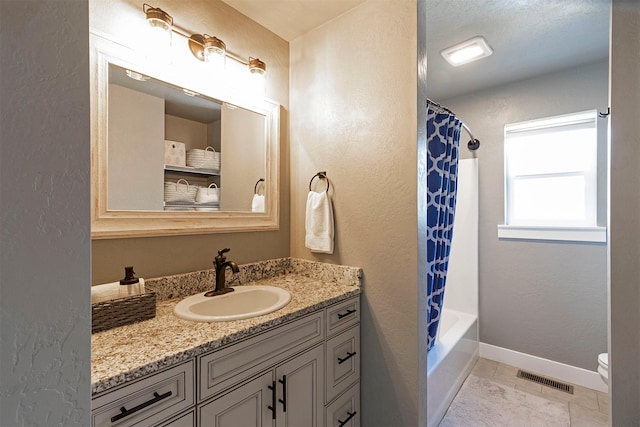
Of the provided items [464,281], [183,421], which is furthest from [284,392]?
[464,281]

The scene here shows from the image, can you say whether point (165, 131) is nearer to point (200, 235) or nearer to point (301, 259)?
point (200, 235)

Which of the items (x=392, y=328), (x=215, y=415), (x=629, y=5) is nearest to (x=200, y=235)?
(x=215, y=415)

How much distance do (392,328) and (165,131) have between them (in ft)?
4.91

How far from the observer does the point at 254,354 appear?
3.44 ft

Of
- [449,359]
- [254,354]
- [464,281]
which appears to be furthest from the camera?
[464,281]

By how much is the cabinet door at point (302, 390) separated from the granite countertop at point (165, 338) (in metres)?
0.20

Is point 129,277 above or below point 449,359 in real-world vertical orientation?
above

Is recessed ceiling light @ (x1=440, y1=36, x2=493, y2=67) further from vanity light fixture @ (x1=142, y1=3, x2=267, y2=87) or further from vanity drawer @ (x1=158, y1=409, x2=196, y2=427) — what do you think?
vanity drawer @ (x1=158, y1=409, x2=196, y2=427)

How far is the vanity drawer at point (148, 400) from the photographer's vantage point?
2.36 ft

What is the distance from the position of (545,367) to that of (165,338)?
2869 mm

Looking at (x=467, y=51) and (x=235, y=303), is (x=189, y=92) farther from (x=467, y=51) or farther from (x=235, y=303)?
(x=467, y=51)

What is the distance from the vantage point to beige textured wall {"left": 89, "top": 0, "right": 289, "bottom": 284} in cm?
117

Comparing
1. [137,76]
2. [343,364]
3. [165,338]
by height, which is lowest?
[343,364]

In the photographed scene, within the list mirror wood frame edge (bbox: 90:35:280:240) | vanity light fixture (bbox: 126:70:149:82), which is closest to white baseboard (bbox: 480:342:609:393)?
mirror wood frame edge (bbox: 90:35:280:240)
